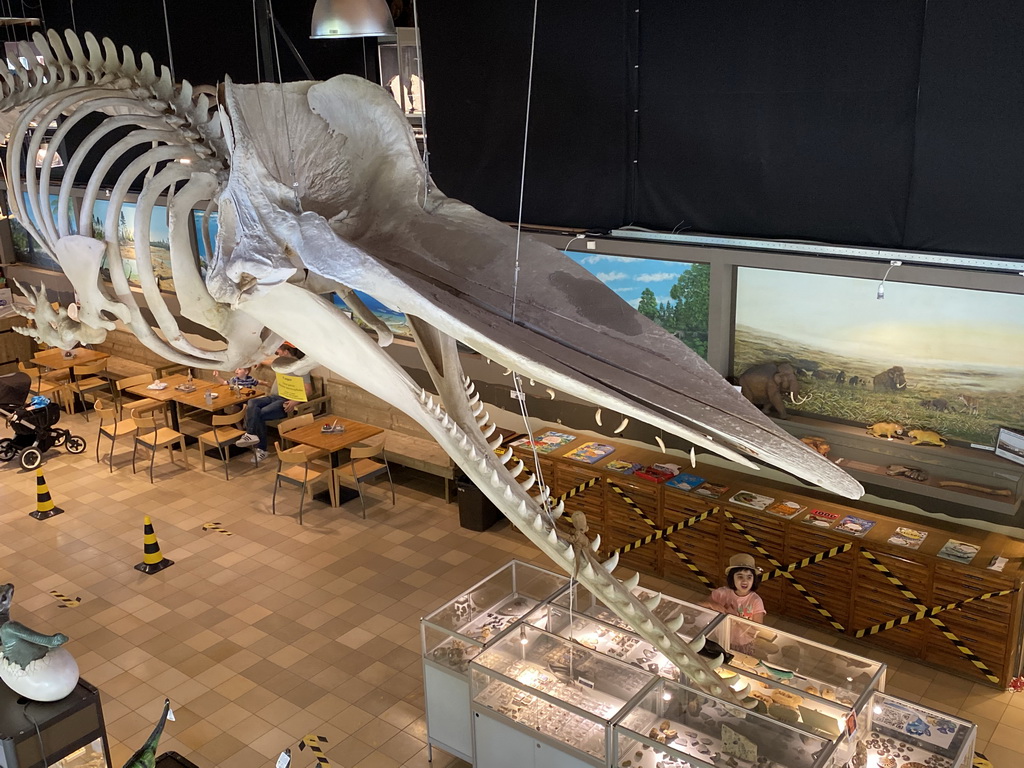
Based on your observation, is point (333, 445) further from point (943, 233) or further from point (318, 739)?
point (943, 233)

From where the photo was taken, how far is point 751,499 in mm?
8812

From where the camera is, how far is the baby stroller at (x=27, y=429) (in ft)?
41.6

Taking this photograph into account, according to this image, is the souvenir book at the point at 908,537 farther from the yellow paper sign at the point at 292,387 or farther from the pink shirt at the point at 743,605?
the yellow paper sign at the point at 292,387

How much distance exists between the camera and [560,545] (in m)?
2.83

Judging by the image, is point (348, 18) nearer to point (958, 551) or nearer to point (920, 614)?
point (958, 551)

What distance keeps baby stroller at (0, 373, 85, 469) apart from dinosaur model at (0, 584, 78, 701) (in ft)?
26.7

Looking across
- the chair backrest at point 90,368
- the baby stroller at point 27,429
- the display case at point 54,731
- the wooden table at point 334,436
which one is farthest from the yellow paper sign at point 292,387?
the chair backrest at point 90,368

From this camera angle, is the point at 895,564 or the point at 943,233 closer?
the point at 943,233

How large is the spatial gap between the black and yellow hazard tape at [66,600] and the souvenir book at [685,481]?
19.2ft

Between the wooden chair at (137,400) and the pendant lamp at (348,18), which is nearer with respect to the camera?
the pendant lamp at (348,18)

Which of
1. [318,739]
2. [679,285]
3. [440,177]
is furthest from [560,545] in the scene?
[440,177]

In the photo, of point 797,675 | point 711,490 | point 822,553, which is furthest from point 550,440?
point 797,675

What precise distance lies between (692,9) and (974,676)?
5842mm

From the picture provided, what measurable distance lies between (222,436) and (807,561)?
7573 millimetres
